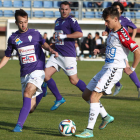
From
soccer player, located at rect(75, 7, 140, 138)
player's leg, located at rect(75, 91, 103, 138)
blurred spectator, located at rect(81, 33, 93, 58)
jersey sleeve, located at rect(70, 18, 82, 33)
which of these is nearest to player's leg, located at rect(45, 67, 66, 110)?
jersey sleeve, located at rect(70, 18, 82, 33)

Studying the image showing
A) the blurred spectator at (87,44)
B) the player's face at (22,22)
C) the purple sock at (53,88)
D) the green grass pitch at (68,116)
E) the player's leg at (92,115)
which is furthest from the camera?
the blurred spectator at (87,44)

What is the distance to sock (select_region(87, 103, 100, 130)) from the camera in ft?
14.9

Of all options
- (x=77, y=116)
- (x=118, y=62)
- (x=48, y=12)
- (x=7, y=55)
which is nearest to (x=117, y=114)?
(x=77, y=116)

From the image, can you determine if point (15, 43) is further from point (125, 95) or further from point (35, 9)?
point (35, 9)

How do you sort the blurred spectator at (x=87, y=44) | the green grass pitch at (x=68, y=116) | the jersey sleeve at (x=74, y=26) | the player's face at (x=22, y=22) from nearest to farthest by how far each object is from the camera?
the green grass pitch at (x=68, y=116), the player's face at (x=22, y=22), the jersey sleeve at (x=74, y=26), the blurred spectator at (x=87, y=44)

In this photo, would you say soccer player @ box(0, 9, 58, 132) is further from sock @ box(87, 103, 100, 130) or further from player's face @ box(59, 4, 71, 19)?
player's face @ box(59, 4, 71, 19)

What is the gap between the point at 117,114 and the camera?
6430 millimetres

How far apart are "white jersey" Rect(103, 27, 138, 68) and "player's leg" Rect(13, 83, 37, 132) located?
3.99ft

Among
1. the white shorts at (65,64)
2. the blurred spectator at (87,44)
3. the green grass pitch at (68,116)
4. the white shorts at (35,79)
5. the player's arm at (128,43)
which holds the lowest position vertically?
the blurred spectator at (87,44)

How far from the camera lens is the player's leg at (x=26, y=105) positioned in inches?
189

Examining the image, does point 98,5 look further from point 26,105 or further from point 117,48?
point 26,105

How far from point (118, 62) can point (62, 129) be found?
4.05 feet

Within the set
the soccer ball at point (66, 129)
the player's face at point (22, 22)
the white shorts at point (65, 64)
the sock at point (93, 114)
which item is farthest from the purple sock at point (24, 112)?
the white shorts at point (65, 64)

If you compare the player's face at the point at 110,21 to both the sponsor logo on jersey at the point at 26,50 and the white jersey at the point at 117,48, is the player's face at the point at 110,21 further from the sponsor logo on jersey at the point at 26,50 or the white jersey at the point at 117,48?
the sponsor logo on jersey at the point at 26,50
